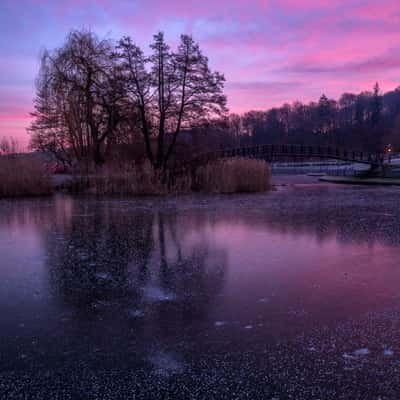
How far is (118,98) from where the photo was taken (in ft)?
80.6

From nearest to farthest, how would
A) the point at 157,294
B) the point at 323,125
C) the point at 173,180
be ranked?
1. the point at 157,294
2. the point at 173,180
3. the point at 323,125

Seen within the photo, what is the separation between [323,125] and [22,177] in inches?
4564

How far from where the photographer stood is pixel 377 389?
2863mm

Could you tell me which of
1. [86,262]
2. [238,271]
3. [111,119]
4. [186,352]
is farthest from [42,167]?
[186,352]

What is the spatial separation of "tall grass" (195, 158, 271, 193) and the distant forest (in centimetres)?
6798

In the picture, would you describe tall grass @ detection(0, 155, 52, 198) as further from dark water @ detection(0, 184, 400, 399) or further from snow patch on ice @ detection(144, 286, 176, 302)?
snow patch on ice @ detection(144, 286, 176, 302)

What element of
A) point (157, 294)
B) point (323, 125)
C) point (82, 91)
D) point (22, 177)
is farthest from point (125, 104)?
point (323, 125)

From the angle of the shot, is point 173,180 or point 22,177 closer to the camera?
point 22,177

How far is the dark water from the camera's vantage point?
298 cm

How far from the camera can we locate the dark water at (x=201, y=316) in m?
2.98

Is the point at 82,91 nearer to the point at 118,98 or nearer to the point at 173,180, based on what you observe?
the point at 118,98

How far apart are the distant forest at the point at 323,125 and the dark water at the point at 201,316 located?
8338cm

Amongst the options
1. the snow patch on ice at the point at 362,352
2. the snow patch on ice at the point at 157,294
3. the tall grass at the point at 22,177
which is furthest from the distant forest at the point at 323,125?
the snow patch on ice at the point at 362,352

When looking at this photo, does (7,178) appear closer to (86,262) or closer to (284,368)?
(86,262)
